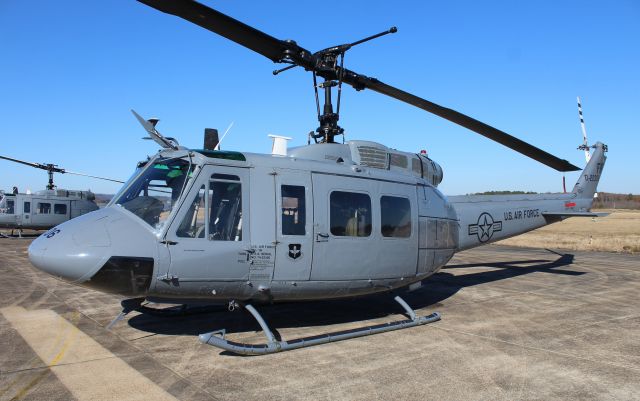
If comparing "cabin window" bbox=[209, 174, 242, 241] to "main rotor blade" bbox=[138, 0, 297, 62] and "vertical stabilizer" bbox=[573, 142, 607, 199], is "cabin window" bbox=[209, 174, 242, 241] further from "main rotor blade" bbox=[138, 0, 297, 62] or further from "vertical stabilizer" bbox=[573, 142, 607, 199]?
"vertical stabilizer" bbox=[573, 142, 607, 199]

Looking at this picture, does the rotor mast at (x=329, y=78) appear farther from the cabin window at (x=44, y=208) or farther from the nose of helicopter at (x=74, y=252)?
the cabin window at (x=44, y=208)

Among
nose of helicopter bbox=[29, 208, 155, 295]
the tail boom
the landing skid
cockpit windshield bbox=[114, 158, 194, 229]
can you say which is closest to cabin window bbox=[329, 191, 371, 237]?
cockpit windshield bbox=[114, 158, 194, 229]

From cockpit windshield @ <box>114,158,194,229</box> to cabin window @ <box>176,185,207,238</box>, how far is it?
0.73ft

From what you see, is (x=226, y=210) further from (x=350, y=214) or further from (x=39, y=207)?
(x=39, y=207)

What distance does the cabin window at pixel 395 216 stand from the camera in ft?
24.6

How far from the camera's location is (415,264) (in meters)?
8.01

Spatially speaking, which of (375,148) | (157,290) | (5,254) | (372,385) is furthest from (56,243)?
(5,254)

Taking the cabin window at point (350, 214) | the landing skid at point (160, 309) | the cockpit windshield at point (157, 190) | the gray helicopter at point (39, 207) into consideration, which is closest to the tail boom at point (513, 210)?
the cabin window at point (350, 214)

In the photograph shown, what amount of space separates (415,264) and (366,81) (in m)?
3.24

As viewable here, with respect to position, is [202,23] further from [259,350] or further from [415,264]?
[415,264]

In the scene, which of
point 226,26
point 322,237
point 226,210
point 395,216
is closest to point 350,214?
point 322,237

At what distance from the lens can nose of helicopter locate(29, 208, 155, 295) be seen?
5.42 m

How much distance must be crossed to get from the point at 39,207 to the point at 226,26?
26529mm

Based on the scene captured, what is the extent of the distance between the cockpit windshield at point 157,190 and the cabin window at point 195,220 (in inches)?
8.8
